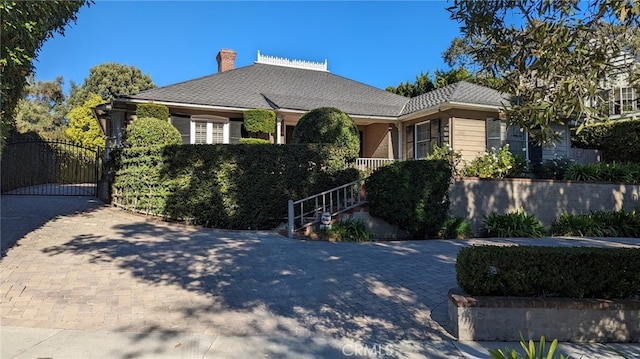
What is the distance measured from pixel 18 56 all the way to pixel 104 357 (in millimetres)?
5026

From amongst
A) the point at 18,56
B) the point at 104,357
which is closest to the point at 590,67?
the point at 104,357

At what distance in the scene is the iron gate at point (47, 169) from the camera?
15.1m

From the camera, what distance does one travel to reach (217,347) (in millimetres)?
3668

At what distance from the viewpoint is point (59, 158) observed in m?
19.0

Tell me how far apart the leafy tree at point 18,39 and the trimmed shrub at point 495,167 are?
10825 mm

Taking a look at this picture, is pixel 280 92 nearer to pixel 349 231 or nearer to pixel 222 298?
pixel 349 231

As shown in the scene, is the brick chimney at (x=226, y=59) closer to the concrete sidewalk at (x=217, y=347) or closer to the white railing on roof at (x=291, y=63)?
the white railing on roof at (x=291, y=63)

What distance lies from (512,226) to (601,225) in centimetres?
274

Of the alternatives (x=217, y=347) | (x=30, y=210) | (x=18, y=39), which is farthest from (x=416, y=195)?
(x=30, y=210)

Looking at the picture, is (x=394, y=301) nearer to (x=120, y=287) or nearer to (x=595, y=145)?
(x=120, y=287)

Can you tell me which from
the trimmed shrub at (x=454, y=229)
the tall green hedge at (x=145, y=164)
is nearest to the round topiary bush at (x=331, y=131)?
the trimmed shrub at (x=454, y=229)

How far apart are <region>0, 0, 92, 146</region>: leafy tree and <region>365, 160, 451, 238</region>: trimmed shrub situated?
24.6 feet

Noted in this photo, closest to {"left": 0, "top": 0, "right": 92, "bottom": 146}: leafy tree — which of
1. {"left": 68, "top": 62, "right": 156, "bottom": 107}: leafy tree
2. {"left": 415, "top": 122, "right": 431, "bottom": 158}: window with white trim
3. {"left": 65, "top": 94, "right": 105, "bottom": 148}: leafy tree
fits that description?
{"left": 415, "top": 122, "right": 431, "bottom": 158}: window with white trim

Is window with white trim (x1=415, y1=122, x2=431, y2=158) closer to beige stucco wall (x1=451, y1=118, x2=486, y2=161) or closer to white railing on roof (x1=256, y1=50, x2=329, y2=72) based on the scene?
beige stucco wall (x1=451, y1=118, x2=486, y2=161)
